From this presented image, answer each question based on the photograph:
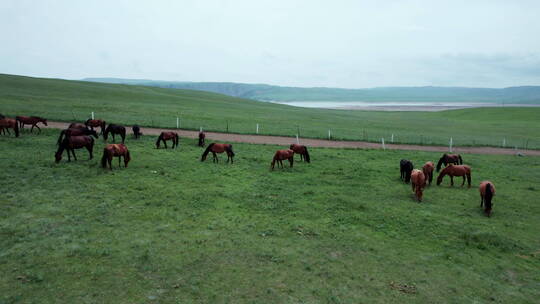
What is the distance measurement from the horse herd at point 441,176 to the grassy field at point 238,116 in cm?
1728

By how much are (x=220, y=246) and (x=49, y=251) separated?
4.80 meters

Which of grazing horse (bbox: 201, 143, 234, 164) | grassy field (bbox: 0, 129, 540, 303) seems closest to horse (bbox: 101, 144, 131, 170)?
grassy field (bbox: 0, 129, 540, 303)

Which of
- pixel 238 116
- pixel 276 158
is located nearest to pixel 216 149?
pixel 276 158

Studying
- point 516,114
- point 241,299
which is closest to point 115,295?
point 241,299

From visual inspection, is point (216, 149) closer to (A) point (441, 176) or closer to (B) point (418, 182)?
(B) point (418, 182)

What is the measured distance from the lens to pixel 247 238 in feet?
37.9

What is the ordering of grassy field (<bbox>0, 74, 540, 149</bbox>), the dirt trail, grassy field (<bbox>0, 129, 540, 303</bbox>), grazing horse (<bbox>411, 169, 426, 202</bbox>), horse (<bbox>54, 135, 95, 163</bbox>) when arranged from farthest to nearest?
grassy field (<bbox>0, 74, 540, 149</bbox>), the dirt trail, horse (<bbox>54, 135, 95, 163</bbox>), grazing horse (<bbox>411, 169, 426, 202</bbox>), grassy field (<bbox>0, 129, 540, 303</bbox>)

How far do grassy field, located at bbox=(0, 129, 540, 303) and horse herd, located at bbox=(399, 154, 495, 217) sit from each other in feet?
1.84

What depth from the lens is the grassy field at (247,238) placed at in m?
8.80

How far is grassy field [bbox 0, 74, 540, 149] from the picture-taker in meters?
39.4

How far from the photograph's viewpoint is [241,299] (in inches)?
329

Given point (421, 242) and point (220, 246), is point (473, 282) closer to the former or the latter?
point (421, 242)

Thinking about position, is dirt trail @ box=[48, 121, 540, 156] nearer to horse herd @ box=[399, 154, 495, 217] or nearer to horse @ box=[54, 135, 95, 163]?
horse herd @ box=[399, 154, 495, 217]

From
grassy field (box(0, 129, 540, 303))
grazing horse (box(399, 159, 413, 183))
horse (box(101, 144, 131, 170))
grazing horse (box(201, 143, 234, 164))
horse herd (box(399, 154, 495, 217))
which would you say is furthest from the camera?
grazing horse (box(201, 143, 234, 164))
